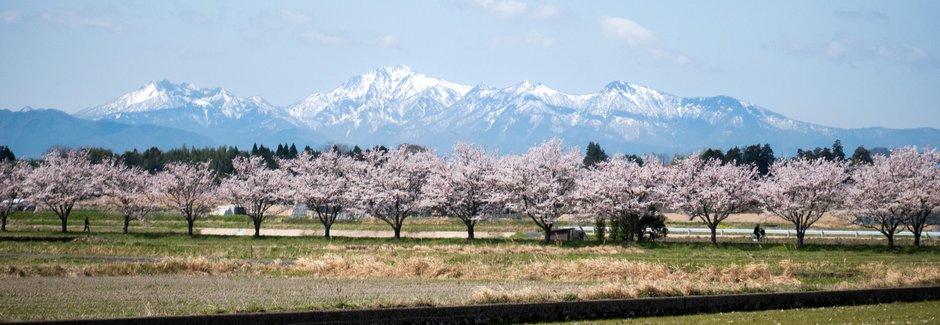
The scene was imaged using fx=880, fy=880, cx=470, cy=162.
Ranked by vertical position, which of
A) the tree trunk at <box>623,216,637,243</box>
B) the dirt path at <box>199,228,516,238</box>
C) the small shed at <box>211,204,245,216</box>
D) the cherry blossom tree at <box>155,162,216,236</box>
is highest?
the cherry blossom tree at <box>155,162,216,236</box>

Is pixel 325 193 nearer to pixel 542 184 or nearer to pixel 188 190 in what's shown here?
pixel 188 190

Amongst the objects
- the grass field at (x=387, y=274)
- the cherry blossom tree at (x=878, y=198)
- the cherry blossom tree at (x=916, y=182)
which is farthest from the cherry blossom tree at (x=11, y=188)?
the cherry blossom tree at (x=916, y=182)

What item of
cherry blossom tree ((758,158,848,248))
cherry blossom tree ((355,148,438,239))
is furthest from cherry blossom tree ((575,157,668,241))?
cherry blossom tree ((355,148,438,239))

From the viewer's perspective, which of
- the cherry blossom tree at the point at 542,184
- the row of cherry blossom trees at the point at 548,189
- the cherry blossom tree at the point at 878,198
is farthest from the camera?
the cherry blossom tree at the point at 542,184

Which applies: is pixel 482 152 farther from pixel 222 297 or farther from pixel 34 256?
pixel 222 297

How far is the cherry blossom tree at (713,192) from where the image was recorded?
215 feet

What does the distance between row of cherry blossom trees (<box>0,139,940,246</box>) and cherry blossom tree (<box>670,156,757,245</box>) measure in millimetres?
112

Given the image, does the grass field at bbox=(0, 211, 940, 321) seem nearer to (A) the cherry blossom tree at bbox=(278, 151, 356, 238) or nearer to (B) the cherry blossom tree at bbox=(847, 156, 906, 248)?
(B) the cherry blossom tree at bbox=(847, 156, 906, 248)

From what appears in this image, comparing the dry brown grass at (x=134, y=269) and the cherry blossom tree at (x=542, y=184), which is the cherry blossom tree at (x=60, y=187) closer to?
the cherry blossom tree at (x=542, y=184)

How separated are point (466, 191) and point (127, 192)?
3098 centimetres

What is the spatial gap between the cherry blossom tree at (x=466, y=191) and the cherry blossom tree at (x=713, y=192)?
14277 millimetres

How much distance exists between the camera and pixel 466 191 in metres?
71.4

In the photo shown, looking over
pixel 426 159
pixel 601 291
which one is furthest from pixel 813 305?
pixel 426 159

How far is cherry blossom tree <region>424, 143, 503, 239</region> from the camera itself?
70500 mm
